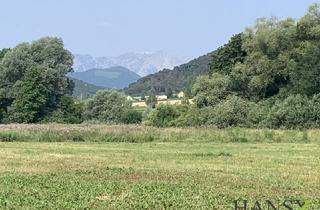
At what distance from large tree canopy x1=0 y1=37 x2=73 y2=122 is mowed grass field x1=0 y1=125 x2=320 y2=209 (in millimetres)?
47047

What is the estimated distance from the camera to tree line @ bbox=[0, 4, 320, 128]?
62.9 meters

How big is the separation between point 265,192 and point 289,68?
56234 mm

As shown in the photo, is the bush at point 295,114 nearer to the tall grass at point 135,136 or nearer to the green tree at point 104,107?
the tall grass at point 135,136

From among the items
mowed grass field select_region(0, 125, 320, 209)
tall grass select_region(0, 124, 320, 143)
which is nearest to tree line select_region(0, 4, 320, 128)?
tall grass select_region(0, 124, 320, 143)

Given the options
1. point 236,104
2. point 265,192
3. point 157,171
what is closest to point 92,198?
point 265,192

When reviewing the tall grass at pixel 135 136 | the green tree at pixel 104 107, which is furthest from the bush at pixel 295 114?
the green tree at pixel 104 107

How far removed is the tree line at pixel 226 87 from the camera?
62.9m

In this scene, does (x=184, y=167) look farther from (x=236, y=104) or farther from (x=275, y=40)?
(x=275, y=40)

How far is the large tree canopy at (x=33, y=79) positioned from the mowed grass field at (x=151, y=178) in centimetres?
→ 4705

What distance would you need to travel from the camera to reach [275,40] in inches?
2820

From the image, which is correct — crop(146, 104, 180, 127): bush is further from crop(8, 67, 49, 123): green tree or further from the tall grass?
the tall grass

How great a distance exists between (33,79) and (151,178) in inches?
2397

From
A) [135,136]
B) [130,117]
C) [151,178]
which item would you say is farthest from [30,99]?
[151,178]

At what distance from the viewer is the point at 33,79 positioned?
7644 centimetres
